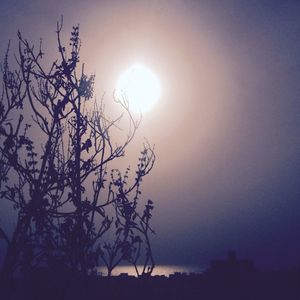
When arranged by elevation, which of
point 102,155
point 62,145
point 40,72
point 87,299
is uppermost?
point 40,72

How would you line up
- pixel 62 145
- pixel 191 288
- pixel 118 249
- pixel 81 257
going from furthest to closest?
1. pixel 191 288
2. pixel 118 249
3. pixel 62 145
4. pixel 81 257

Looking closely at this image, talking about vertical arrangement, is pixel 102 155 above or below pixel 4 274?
above

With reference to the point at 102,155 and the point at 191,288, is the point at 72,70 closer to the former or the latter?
the point at 102,155

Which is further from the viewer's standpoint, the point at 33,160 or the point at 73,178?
the point at 33,160

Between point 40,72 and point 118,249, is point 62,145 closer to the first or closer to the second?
point 40,72

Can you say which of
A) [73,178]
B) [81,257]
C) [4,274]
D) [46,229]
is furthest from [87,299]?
[73,178]

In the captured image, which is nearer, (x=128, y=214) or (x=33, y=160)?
(x=33, y=160)

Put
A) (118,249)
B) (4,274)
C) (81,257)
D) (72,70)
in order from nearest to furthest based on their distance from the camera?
(4,274) → (81,257) → (72,70) → (118,249)

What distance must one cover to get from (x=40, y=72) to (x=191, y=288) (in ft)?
50.5

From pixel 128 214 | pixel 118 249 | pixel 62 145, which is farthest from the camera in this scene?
pixel 118 249

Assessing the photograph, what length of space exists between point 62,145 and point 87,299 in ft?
10.7

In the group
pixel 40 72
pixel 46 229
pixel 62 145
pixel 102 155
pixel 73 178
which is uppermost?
pixel 40 72

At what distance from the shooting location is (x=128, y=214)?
11.2 meters

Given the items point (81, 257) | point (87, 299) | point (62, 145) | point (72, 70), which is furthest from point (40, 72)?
point (87, 299)
